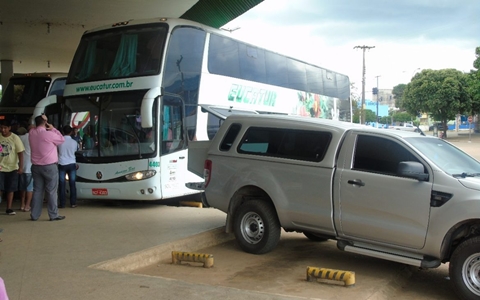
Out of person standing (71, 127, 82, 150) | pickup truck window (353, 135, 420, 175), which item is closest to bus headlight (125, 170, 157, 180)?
person standing (71, 127, 82, 150)

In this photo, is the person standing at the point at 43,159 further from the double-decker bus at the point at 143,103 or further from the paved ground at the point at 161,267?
the double-decker bus at the point at 143,103

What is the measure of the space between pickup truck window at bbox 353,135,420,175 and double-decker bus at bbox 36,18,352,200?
16.7 ft

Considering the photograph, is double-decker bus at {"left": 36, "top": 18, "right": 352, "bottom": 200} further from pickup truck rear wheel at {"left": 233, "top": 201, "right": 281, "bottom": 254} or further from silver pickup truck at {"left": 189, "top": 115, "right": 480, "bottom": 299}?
pickup truck rear wheel at {"left": 233, "top": 201, "right": 281, "bottom": 254}

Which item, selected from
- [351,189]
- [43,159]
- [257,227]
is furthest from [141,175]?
[351,189]

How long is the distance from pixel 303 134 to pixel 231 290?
111 inches

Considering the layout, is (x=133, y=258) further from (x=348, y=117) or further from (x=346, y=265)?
(x=348, y=117)

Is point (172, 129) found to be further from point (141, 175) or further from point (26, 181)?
point (26, 181)

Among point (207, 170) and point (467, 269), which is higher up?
point (207, 170)

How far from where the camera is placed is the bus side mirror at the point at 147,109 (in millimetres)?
10398

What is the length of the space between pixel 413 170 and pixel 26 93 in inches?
628

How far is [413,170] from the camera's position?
601 centimetres

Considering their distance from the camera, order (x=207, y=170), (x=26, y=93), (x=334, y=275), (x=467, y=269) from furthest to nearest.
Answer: (x=26, y=93) < (x=207, y=170) < (x=334, y=275) < (x=467, y=269)

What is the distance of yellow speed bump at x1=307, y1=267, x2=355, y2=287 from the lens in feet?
20.1

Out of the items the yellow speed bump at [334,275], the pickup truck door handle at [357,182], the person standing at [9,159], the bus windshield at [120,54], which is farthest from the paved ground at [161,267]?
the bus windshield at [120,54]
